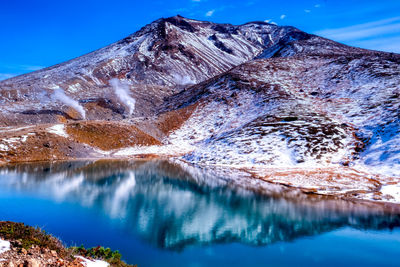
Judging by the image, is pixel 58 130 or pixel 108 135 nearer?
pixel 58 130

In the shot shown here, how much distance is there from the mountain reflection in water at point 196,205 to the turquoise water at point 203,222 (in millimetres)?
81

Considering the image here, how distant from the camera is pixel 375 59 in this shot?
91.9 m

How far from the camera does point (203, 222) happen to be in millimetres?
23000

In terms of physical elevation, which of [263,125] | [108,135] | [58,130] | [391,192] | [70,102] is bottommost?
[391,192]

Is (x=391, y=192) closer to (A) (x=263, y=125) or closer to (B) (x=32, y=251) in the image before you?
(B) (x=32, y=251)

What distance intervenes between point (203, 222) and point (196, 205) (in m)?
5.11

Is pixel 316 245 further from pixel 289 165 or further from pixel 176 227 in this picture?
pixel 289 165

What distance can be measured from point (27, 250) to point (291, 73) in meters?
100

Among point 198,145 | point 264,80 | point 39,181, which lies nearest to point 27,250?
point 39,181

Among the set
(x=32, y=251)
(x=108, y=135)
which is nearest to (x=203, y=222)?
(x=32, y=251)

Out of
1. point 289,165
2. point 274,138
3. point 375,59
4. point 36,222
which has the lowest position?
point 36,222

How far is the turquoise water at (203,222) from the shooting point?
689 inches

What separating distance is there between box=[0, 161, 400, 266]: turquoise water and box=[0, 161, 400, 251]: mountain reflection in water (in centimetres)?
8

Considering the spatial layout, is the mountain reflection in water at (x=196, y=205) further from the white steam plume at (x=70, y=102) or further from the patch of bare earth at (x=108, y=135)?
the white steam plume at (x=70, y=102)
